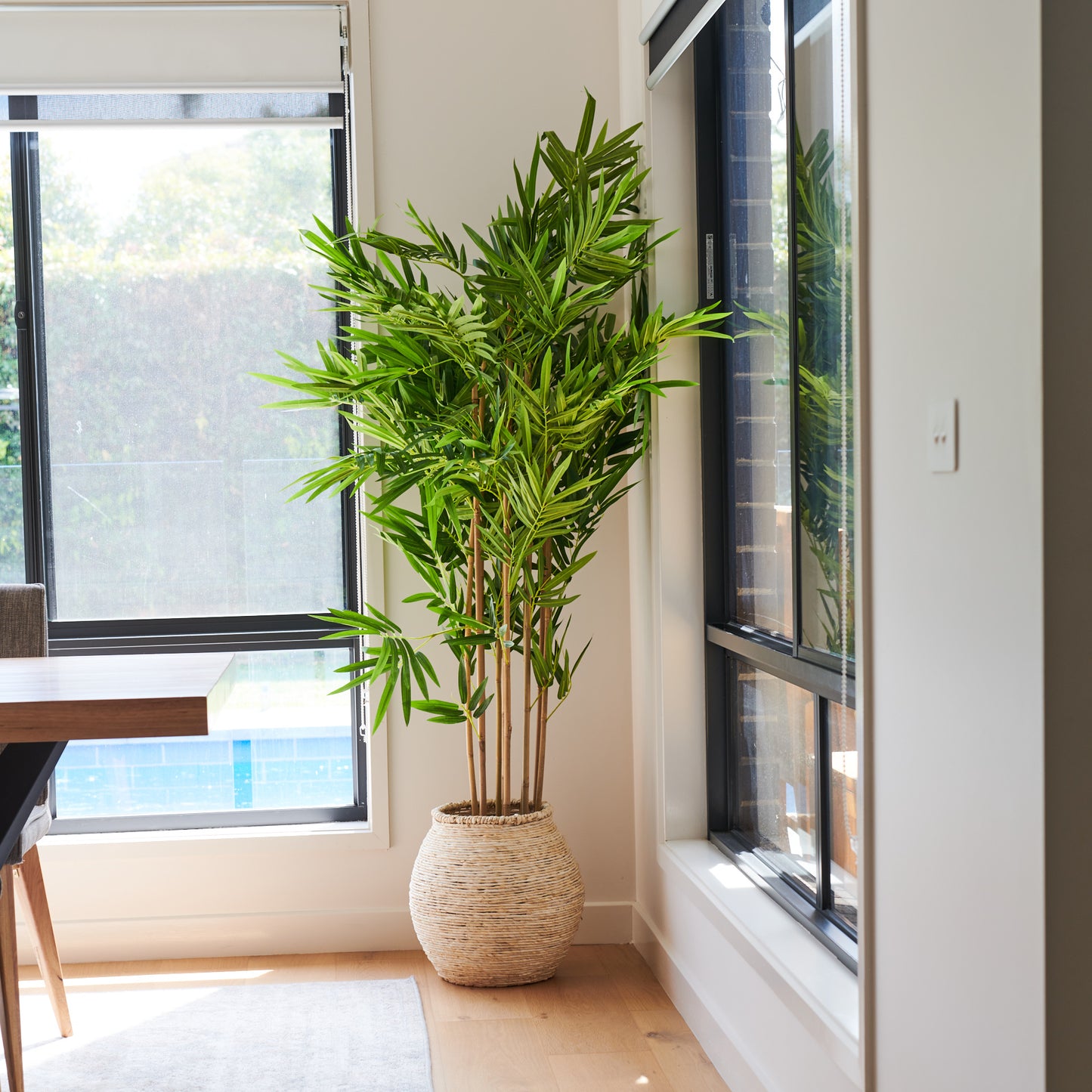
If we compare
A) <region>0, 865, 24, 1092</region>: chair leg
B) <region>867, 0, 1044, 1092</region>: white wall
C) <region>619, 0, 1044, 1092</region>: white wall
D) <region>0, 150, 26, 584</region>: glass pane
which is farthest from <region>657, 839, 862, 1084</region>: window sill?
<region>0, 150, 26, 584</region>: glass pane

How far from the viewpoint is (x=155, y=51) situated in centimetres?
306

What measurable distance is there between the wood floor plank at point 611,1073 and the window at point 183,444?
1.09 meters

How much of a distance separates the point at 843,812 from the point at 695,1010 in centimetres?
73

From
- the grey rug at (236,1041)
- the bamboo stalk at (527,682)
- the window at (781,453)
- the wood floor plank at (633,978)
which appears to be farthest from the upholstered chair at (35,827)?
the window at (781,453)

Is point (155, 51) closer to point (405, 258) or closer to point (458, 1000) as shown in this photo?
point (405, 258)

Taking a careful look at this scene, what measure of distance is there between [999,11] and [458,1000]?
2.37 m

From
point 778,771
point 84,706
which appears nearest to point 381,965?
point 778,771

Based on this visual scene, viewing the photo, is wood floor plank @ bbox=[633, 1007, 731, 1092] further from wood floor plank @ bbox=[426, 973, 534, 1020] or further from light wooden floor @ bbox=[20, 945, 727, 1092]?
wood floor plank @ bbox=[426, 973, 534, 1020]

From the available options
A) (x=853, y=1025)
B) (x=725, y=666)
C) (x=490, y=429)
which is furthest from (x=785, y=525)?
(x=853, y=1025)

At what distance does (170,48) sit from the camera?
3.06 metres

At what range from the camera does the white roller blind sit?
302 cm

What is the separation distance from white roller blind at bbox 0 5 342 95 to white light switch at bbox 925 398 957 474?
86.7 inches

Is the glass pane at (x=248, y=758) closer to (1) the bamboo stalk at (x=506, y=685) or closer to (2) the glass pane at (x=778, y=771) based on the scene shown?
(1) the bamboo stalk at (x=506, y=685)

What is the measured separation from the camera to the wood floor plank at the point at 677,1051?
2371 mm
